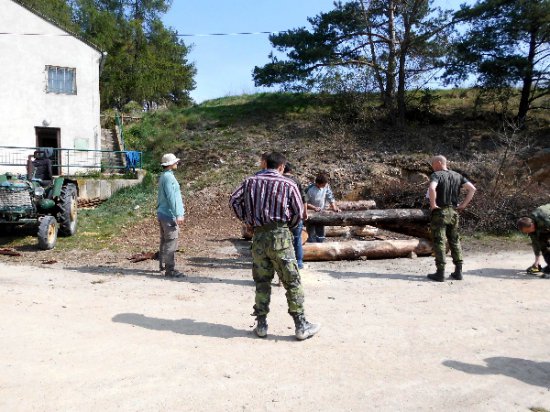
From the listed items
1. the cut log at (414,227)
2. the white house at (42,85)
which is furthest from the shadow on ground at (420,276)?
the white house at (42,85)

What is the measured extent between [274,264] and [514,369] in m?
2.22

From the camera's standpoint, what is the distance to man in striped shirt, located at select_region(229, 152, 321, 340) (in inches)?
175

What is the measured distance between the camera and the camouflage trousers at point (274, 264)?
4441 mm

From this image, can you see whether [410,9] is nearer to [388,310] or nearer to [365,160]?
[365,160]

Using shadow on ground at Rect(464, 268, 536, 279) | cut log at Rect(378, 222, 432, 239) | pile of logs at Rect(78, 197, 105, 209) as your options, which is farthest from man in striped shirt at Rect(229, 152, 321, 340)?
pile of logs at Rect(78, 197, 105, 209)

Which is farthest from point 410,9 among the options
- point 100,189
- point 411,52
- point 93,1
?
point 93,1

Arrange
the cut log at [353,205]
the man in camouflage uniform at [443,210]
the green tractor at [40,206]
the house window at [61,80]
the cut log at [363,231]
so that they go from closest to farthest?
the man in camouflage uniform at [443,210] < the green tractor at [40,206] < the cut log at [353,205] < the cut log at [363,231] < the house window at [61,80]

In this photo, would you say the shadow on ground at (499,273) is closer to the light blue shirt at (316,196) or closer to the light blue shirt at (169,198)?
the light blue shirt at (316,196)

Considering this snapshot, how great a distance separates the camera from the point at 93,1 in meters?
38.1

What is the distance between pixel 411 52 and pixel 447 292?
15674 mm

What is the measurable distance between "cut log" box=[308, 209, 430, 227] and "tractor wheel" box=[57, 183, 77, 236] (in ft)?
17.0

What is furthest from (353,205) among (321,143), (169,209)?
(321,143)

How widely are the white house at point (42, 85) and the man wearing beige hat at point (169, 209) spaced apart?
12.9 meters

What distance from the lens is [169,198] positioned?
269 inches
